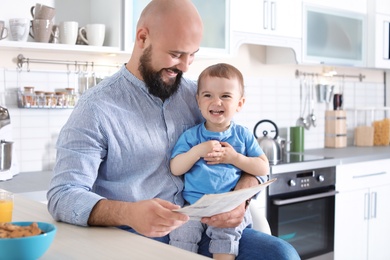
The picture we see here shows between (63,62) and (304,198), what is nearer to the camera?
(63,62)

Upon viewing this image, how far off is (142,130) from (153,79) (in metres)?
0.18

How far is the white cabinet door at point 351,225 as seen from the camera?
3652 mm

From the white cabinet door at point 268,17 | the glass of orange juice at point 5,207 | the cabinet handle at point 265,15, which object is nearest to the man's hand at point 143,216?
the glass of orange juice at point 5,207

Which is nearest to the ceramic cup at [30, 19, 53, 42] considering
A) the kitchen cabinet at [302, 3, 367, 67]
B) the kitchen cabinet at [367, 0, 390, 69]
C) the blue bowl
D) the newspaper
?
the newspaper

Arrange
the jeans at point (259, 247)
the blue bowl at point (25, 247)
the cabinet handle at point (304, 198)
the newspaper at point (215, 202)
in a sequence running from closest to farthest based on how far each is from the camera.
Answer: the blue bowl at point (25, 247)
the newspaper at point (215, 202)
the jeans at point (259, 247)
the cabinet handle at point (304, 198)

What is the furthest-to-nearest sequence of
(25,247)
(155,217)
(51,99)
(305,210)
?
1. (305,210)
2. (51,99)
3. (155,217)
4. (25,247)

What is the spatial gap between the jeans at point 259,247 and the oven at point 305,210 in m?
1.33

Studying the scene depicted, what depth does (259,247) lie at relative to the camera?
1.83 m

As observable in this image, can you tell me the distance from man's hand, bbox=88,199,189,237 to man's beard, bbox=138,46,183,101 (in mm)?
518

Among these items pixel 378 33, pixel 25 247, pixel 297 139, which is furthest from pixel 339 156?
pixel 25 247

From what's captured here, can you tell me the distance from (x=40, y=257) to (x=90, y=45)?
Result: 1861mm

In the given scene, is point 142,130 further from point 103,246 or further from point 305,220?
point 305,220

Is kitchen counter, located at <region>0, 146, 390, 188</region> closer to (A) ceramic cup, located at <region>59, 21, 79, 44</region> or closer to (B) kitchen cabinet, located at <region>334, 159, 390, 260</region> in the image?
(B) kitchen cabinet, located at <region>334, 159, 390, 260</region>

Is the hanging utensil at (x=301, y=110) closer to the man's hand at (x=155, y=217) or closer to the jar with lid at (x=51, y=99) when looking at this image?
the jar with lid at (x=51, y=99)
